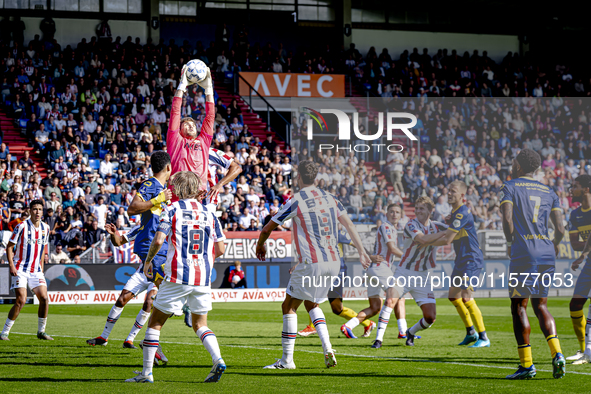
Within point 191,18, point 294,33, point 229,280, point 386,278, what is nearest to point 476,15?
point 294,33

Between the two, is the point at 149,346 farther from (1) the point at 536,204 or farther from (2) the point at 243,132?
(2) the point at 243,132

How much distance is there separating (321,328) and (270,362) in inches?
44.9

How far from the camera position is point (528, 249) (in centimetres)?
754

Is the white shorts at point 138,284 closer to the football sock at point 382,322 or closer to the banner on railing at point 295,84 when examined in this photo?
the football sock at point 382,322

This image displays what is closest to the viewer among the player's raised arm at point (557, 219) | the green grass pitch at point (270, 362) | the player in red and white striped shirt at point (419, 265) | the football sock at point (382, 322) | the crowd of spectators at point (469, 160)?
the green grass pitch at point (270, 362)

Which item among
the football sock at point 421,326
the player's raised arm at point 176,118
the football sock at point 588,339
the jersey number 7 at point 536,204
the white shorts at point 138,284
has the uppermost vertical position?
the player's raised arm at point 176,118

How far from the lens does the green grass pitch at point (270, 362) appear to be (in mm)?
6867

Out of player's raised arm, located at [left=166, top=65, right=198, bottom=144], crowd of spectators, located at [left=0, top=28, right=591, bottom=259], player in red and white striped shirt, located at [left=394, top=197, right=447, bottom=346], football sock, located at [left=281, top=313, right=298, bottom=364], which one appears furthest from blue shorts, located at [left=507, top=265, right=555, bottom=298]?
crowd of spectators, located at [left=0, top=28, right=591, bottom=259]

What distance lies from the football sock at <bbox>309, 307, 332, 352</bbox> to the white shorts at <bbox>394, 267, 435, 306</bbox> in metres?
2.65

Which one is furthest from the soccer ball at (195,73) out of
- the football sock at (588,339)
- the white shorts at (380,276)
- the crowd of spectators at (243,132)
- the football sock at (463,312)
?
the crowd of spectators at (243,132)

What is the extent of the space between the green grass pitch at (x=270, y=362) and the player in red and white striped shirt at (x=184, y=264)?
0.36m

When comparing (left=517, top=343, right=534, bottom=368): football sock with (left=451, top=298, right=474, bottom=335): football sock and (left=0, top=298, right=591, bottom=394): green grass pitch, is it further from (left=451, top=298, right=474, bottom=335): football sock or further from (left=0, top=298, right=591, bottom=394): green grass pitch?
(left=451, top=298, right=474, bottom=335): football sock

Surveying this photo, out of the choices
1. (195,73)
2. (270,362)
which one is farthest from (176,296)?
(195,73)

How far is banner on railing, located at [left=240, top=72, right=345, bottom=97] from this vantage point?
32.8 meters
